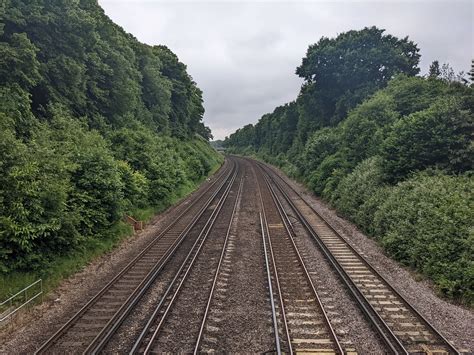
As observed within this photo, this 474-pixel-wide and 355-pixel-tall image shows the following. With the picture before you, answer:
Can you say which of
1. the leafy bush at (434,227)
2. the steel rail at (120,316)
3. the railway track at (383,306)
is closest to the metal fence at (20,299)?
the steel rail at (120,316)

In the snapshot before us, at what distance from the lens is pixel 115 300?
10.8 m

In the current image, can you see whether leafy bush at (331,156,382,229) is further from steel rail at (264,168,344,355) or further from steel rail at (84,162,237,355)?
→ steel rail at (84,162,237,355)

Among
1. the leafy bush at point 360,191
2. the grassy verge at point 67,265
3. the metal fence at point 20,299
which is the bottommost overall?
the metal fence at point 20,299

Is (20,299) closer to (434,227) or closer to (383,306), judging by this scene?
(383,306)

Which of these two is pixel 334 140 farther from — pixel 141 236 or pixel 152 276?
pixel 152 276

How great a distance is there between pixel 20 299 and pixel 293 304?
26.3ft

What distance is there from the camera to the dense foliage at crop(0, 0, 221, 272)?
37.3 feet

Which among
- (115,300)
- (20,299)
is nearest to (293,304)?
(115,300)

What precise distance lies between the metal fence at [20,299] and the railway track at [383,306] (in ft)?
31.2

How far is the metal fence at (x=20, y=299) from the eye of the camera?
9.57m

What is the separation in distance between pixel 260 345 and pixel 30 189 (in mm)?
8462

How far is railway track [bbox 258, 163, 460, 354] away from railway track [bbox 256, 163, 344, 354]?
4.04 feet

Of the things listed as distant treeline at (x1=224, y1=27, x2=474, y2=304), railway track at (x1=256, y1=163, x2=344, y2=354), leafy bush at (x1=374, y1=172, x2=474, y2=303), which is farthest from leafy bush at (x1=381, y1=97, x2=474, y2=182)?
railway track at (x1=256, y1=163, x2=344, y2=354)

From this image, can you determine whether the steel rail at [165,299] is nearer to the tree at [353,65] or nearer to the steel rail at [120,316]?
the steel rail at [120,316]
